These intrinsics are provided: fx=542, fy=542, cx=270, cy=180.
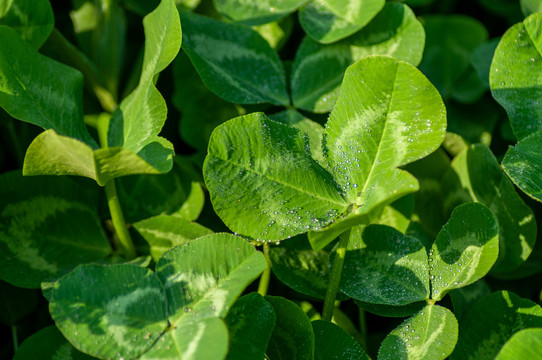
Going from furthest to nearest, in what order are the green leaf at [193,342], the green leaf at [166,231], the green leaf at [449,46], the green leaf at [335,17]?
the green leaf at [449,46] → the green leaf at [335,17] → the green leaf at [166,231] → the green leaf at [193,342]

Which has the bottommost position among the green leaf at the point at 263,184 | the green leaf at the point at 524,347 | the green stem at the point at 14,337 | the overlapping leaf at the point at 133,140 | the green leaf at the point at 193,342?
the green stem at the point at 14,337

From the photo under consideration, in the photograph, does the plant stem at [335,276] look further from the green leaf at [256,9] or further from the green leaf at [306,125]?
the green leaf at [256,9]

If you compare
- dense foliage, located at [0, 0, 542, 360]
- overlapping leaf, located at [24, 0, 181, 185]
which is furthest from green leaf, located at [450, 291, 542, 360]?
overlapping leaf, located at [24, 0, 181, 185]

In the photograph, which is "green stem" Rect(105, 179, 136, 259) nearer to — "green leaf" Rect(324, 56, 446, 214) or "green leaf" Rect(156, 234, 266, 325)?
"green leaf" Rect(156, 234, 266, 325)

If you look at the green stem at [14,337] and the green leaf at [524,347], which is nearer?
the green leaf at [524,347]

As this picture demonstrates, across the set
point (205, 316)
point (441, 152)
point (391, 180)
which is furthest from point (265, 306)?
point (441, 152)

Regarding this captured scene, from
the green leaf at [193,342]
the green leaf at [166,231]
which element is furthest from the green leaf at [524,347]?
the green leaf at [166,231]

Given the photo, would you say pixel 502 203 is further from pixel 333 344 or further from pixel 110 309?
pixel 110 309
